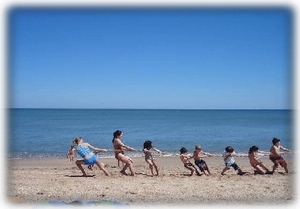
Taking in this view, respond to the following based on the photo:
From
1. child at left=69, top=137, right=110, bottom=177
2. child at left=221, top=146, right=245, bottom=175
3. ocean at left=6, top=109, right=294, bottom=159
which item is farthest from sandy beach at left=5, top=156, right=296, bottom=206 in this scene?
ocean at left=6, top=109, right=294, bottom=159

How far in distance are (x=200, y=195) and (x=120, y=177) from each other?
2.37 m

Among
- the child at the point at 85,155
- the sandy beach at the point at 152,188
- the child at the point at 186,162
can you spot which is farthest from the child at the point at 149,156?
the child at the point at 85,155

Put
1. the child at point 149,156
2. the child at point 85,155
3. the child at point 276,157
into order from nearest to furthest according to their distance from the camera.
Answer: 1. the child at point 85,155
2. the child at point 149,156
3. the child at point 276,157

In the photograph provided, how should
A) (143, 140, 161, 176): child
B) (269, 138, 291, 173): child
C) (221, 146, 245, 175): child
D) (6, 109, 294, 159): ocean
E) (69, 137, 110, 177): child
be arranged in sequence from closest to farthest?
(69, 137, 110, 177): child
(143, 140, 161, 176): child
(221, 146, 245, 175): child
(269, 138, 291, 173): child
(6, 109, 294, 159): ocean

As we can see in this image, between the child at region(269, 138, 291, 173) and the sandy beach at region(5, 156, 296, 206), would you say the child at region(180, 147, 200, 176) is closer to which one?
the sandy beach at region(5, 156, 296, 206)

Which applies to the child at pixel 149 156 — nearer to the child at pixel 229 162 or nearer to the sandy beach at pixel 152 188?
the sandy beach at pixel 152 188

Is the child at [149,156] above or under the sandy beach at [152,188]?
above

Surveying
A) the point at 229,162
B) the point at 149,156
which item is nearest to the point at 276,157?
the point at 229,162

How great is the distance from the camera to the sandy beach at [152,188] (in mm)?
6379

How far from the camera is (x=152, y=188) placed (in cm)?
723

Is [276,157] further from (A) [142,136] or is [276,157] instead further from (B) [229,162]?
(A) [142,136]

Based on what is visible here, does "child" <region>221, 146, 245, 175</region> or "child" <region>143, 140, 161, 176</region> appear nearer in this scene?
"child" <region>143, 140, 161, 176</region>

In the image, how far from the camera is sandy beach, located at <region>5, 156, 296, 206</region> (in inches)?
251

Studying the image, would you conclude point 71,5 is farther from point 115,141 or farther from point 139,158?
point 139,158
